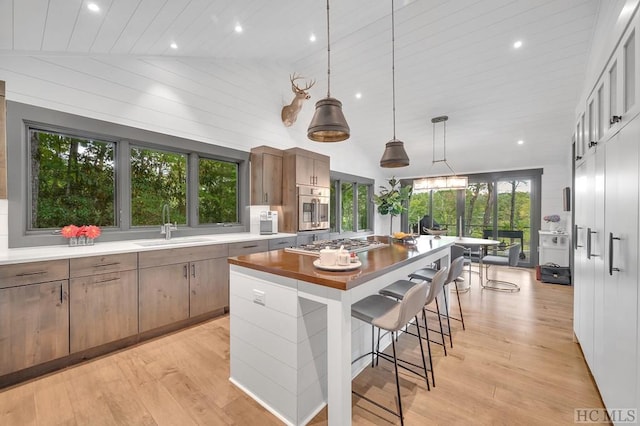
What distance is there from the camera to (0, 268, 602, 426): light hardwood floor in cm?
176

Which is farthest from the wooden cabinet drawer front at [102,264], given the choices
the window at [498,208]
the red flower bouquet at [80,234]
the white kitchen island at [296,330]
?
the window at [498,208]

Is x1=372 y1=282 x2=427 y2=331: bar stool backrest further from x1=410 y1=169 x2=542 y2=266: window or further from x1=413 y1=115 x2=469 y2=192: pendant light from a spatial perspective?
x1=410 y1=169 x2=542 y2=266: window

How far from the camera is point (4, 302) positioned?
6.56ft

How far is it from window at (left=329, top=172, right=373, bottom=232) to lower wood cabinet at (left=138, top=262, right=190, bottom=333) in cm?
395

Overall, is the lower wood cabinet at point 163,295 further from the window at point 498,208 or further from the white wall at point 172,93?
the window at point 498,208

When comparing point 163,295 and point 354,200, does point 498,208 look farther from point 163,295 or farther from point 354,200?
point 163,295

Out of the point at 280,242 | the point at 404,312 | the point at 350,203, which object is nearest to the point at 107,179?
the point at 280,242

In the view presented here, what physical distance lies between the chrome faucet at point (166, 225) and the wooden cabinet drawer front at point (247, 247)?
0.79 metres

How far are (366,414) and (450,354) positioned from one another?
3.89ft

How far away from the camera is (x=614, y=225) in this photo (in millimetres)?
1595

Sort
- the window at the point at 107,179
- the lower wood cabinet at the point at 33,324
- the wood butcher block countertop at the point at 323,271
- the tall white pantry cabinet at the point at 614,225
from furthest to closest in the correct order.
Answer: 1. the window at the point at 107,179
2. the lower wood cabinet at the point at 33,324
3. the wood butcher block countertop at the point at 323,271
4. the tall white pantry cabinet at the point at 614,225

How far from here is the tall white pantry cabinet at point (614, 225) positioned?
1346 millimetres

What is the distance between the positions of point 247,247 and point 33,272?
200cm

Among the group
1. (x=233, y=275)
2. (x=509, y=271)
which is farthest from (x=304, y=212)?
(x=509, y=271)
